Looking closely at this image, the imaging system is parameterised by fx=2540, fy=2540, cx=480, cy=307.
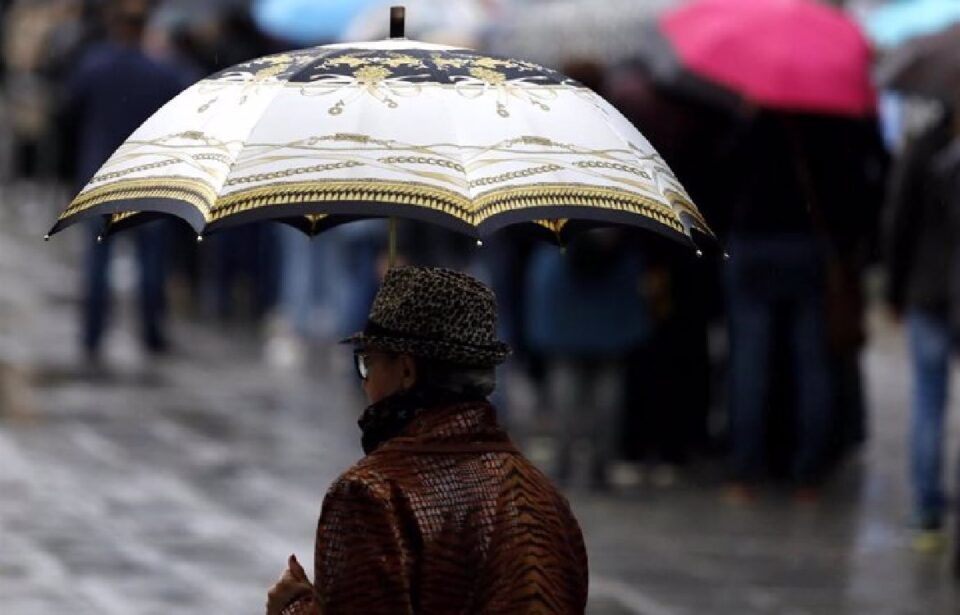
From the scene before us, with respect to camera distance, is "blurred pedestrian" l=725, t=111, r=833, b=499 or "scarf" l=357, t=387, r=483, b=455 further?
"blurred pedestrian" l=725, t=111, r=833, b=499

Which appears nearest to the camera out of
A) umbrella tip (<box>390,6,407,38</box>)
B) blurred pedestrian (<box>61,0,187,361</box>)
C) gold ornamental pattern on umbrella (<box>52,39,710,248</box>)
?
gold ornamental pattern on umbrella (<box>52,39,710,248</box>)

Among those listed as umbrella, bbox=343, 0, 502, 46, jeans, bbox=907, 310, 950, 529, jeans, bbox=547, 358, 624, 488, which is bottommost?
jeans, bbox=907, 310, 950, 529

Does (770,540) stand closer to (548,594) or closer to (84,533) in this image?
(84,533)

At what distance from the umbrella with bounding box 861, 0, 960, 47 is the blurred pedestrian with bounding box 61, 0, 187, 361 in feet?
14.2

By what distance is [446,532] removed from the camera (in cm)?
403

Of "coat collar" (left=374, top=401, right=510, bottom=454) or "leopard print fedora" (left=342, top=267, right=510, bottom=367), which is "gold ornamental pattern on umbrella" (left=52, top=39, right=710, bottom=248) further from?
"coat collar" (left=374, top=401, right=510, bottom=454)

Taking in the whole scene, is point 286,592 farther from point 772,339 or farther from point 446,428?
point 772,339

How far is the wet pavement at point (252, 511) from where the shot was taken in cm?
898

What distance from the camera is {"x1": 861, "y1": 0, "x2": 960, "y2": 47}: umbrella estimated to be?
40.8 feet

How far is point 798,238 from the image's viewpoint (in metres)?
11.1

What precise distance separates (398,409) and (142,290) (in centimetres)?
1187

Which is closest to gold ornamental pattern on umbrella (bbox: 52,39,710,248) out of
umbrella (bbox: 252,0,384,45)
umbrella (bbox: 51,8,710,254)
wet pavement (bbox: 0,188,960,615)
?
umbrella (bbox: 51,8,710,254)

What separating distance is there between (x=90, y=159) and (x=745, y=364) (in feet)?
18.1

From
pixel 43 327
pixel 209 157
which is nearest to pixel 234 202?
pixel 209 157
